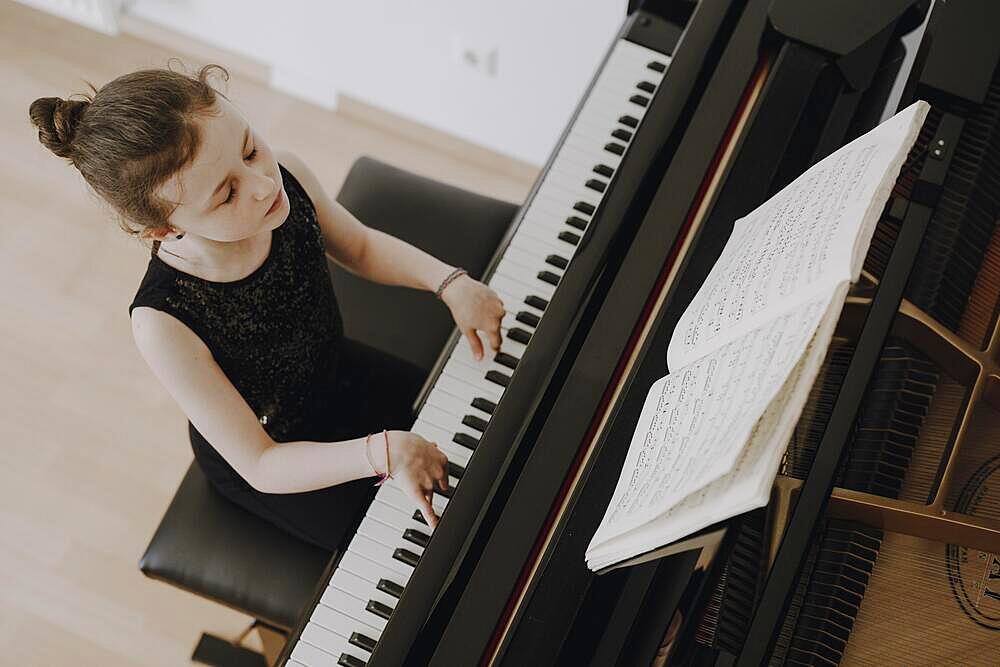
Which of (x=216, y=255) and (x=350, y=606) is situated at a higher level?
(x=216, y=255)

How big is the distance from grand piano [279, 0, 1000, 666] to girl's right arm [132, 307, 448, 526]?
0.20 ft

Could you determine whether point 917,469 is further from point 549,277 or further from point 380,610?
point 380,610

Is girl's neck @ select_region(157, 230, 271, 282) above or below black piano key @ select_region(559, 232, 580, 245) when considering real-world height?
below

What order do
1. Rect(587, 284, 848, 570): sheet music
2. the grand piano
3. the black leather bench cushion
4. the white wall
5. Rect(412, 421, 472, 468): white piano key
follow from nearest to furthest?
1. Rect(587, 284, 848, 570): sheet music
2. the grand piano
3. Rect(412, 421, 472, 468): white piano key
4. the black leather bench cushion
5. the white wall

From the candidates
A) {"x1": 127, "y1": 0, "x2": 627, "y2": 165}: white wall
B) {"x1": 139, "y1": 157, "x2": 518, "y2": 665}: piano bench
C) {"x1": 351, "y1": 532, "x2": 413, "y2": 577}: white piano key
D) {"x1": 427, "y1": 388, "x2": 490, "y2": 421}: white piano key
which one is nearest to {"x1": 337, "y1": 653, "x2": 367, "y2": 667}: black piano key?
{"x1": 351, "y1": 532, "x2": 413, "y2": 577}: white piano key

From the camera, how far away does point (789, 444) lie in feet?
3.76

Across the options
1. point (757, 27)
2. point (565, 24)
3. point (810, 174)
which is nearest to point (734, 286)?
point (810, 174)

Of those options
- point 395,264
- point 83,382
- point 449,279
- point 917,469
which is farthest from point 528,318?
point 83,382

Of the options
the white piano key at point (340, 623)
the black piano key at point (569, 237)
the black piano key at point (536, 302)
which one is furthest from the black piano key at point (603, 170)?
the white piano key at point (340, 623)

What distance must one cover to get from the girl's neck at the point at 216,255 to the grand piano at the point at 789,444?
333 mm

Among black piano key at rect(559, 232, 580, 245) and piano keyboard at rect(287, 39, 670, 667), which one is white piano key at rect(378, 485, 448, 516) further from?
black piano key at rect(559, 232, 580, 245)

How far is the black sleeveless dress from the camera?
1.26 m

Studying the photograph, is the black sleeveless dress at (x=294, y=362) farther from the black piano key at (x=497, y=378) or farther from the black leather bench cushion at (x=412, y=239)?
the black piano key at (x=497, y=378)

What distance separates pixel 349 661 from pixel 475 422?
1.24 feet
